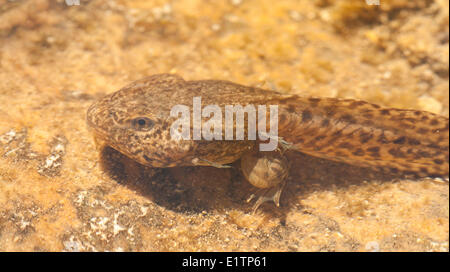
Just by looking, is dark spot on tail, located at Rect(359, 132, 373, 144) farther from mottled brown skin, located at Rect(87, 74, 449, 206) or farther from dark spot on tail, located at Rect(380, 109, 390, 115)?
dark spot on tail, located at Rect(380, 109, 390, 115)

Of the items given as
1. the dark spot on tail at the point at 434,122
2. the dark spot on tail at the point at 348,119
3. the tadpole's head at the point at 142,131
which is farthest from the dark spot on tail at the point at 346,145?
the tadpole's head at the point at 142,131

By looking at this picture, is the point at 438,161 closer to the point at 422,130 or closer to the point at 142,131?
the point at 422,130

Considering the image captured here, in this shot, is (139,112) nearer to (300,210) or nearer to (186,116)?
(186,116)

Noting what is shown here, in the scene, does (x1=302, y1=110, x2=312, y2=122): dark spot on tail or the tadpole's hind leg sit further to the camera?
(x1=302, y1=110, x2=312, y2=122): dark spot on tail

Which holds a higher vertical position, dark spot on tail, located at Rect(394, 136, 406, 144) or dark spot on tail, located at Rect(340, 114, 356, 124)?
dark spot on tail, located at Rect(340, 114, 356, 124)

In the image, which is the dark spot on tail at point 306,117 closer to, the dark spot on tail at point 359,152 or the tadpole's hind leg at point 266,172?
the tadpole's hind leg at point 266,172

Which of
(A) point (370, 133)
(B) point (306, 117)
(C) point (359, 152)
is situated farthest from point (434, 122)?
(B) point (306, 117)

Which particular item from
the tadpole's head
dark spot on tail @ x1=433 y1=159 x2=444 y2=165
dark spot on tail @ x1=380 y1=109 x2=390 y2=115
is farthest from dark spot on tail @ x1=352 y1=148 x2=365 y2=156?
the tadpole's head

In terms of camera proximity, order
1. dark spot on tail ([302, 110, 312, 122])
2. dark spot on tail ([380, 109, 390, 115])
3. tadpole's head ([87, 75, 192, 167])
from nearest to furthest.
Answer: tadpole's head ([87, 75, 192, 167])
dark spot on tail ([302, 110, 312, 122])
dark spot on tail ([380, 109, 390, 115])

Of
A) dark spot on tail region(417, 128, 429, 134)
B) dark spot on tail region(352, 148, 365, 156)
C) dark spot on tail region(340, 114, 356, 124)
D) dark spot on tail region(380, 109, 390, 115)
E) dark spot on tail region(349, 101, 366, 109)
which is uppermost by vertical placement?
dark spot on tail region(349, 101, 366, 109)
